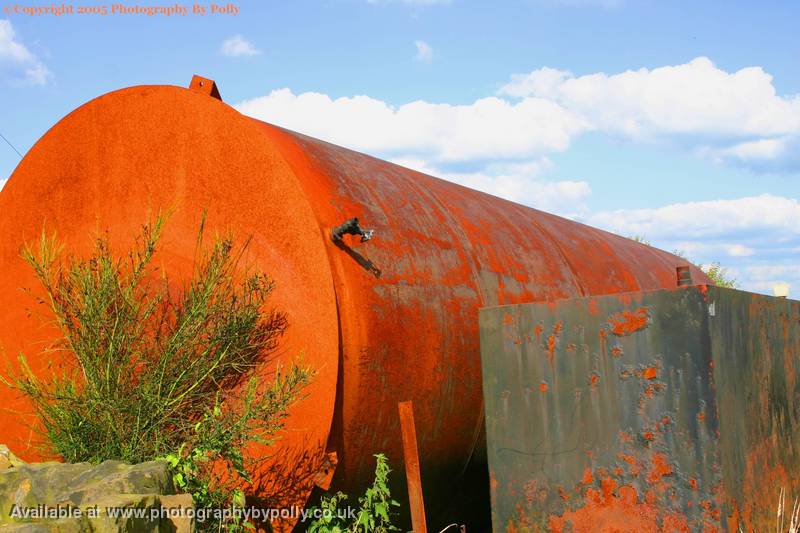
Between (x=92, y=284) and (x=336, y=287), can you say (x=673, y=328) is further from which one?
(x=92, y=284)

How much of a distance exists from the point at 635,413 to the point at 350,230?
1694 mm

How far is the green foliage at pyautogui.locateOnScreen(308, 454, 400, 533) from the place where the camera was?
402 centimetres

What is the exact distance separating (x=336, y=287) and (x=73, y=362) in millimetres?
1655

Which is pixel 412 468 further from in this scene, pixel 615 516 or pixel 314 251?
pixel 314 251

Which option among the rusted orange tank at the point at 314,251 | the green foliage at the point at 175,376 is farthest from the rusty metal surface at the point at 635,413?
the green foliage at the point at 175,376

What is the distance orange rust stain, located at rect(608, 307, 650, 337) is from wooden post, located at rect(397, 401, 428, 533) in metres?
1.12

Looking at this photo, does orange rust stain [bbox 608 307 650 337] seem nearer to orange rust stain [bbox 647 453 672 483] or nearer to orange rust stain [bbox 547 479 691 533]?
orange rust stain [bbox 647 453 672 483]

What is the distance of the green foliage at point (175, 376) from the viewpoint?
3867mm

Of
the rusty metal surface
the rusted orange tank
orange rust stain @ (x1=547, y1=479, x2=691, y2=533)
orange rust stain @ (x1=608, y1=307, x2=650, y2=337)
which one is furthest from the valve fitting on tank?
orange rust stain @ (x1=547, y1=479, x2=691, y2=533)

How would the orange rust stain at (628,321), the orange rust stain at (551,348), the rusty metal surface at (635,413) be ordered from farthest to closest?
1. the orange rust stain at (551,348)
2. the orange rust stain at (628,321)
3. the rusty metal surface at (635,413)

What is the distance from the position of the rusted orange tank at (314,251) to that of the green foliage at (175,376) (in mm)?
179

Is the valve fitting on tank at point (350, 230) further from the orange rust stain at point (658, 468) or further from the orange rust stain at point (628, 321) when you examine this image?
the orange rust stain at point (658, 468)

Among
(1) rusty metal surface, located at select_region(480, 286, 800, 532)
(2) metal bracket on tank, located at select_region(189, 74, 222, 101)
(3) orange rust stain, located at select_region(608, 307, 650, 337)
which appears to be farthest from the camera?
(2) metal bracket on tank, located at select_region(189, 74, 222, 101)

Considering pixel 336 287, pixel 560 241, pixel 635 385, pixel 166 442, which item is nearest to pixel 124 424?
pixel 166 442
